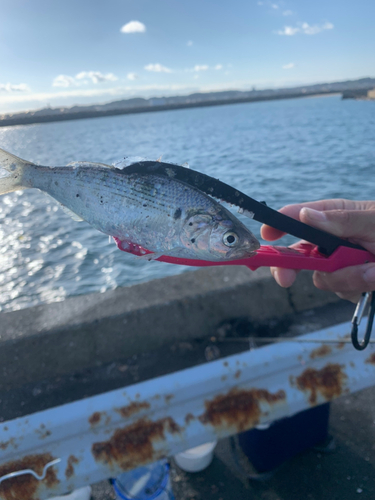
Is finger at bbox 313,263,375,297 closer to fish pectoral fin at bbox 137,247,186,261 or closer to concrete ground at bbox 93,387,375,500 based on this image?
fish pectoral fin at bbox 137,247,186,261

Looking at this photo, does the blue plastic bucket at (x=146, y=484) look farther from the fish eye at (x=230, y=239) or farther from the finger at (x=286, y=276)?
the fish eye at (x=230, y=239)

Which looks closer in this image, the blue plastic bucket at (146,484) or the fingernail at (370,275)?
the fingernail at (370,275)

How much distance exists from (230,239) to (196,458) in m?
2.71

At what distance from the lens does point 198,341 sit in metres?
4.32

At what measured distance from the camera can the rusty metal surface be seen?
235 cm

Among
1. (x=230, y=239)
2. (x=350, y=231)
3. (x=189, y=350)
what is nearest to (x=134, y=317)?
(x=189, y=350)

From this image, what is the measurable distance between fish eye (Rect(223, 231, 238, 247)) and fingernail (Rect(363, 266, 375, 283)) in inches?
65.4

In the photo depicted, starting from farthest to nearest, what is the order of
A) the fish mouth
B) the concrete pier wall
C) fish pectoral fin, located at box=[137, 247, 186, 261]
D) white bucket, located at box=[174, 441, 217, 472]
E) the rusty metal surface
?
→ the concrete pier wall
white bucket, located at box=[174, 441, 217, 472]
the rusty metal surface
the fish mouth
fish pectoral fin, located at box=[137, 247, 186, 261]

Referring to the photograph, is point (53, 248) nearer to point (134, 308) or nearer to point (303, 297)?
point (134, 308)

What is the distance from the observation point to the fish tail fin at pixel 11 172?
1.15 meters

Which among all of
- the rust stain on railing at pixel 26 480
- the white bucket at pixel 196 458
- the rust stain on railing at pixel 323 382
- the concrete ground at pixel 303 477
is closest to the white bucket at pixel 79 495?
the concrete ground at pixel 303 477

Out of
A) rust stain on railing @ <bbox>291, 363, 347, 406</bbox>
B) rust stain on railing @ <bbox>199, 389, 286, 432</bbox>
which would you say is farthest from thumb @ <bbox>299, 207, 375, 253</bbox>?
rust stain on railing @ <bbox>199, 389, 286, 432</bbox>

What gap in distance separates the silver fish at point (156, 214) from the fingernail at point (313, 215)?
4.36ft

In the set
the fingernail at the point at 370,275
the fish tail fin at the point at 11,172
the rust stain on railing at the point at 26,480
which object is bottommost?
the rust stain on railing at the point at 26,480
